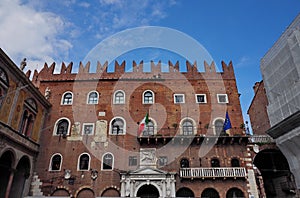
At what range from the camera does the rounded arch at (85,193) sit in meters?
17.1

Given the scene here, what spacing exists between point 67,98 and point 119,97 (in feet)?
15.1

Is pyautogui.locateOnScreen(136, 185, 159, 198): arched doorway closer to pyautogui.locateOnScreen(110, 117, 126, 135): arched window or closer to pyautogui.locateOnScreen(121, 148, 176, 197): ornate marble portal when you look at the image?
pyautogui.locateOnScreen(121, 148, 176, 197): ornate marble portal

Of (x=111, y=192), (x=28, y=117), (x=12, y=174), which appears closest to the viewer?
(x=12, y=174)

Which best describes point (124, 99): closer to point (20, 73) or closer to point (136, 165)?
point (136, 165)

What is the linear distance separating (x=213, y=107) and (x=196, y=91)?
207 centimetres

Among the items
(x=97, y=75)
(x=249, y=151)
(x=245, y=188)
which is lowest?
(x=245, y=188)

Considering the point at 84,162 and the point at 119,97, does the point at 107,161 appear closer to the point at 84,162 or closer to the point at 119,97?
the point at 84,162

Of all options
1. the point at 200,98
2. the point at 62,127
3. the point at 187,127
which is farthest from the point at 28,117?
the point at 200,98

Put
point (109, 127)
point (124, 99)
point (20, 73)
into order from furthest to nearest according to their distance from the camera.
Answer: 1. point (124, 99)
2. point (109, 127)
3. point (20, 73)

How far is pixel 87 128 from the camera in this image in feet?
63.8

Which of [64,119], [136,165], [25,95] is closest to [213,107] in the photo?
[136,165]

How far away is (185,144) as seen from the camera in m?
18.4

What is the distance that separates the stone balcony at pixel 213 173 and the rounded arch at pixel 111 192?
4.69 m

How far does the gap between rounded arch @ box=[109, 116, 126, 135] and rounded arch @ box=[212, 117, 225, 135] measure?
729cm
